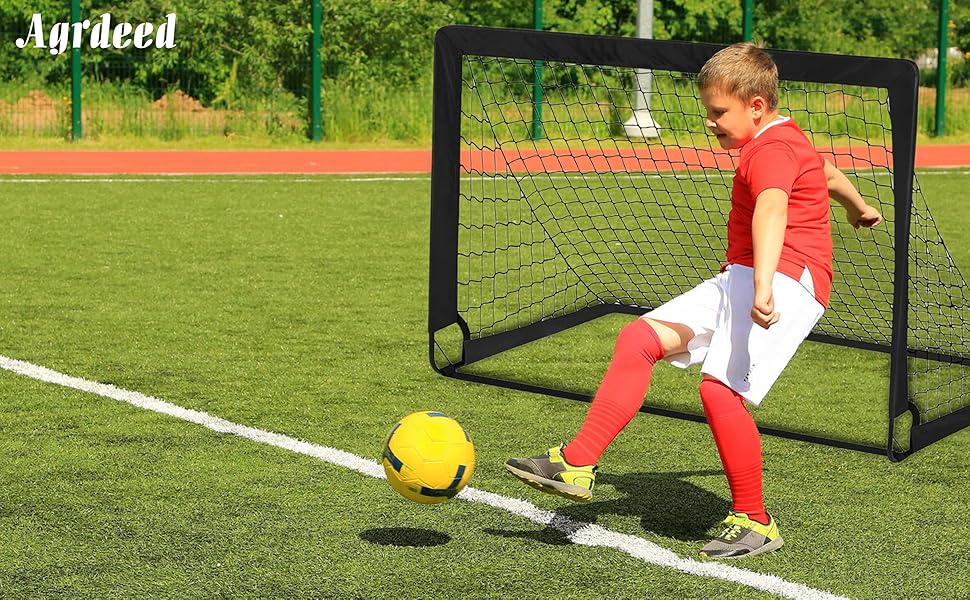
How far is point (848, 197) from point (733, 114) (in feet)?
2.19

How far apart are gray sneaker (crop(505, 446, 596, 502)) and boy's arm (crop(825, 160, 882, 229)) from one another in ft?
3.89

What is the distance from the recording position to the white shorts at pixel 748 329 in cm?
442

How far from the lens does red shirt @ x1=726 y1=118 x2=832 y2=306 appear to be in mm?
4406

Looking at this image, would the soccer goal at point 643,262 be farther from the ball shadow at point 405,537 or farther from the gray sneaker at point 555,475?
the ball shadow at point 405,537

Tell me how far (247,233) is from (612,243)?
2.76 meters

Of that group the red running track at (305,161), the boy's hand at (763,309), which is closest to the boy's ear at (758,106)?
the boy's hand at (763,309)

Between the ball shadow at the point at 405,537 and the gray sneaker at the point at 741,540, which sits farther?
the ball shadow at the point at 405,537

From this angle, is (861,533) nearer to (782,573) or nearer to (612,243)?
(782,573)

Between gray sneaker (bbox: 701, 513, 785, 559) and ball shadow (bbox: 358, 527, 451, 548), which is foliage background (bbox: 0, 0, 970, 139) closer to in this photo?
ball shadow (bbox: 358, 527, 451, 548)

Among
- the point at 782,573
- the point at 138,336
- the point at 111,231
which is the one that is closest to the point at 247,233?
the point at 111,231

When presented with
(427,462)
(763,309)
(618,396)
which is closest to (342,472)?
(427,462)

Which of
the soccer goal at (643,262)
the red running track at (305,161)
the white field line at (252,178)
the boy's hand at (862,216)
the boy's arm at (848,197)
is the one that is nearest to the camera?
the boy's arm at (848,197)

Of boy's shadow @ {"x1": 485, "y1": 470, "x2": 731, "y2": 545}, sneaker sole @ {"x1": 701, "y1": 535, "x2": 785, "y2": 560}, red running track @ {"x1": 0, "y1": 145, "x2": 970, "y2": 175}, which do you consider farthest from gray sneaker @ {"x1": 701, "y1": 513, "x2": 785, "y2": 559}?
red running track @ {"x1": 0, "y1": 145, "x2": 970, "y2": 175}

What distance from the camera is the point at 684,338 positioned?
4.61 meters
